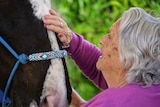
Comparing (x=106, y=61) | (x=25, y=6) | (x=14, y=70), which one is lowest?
(x=106, y=61)

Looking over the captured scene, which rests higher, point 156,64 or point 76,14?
point 76,14

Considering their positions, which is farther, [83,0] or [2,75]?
[83,0]

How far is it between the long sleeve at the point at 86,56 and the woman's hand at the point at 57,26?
10cm

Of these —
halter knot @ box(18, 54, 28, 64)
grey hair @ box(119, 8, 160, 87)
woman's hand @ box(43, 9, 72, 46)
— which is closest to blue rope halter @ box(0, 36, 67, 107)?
halter knot @ box(18, 54, 28, 64)

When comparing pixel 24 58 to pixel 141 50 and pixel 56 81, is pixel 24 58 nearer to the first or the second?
pixel 56 81

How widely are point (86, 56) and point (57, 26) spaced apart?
367 millimetres

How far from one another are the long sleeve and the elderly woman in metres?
0.29

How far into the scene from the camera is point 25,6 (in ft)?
6.74

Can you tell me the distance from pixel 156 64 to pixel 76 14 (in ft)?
9.72

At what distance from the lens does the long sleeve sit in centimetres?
234

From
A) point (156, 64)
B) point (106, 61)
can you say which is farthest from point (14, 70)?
point (156, 64)

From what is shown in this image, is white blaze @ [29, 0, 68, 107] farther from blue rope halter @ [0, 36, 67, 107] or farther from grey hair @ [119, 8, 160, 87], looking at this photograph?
grey hair @ [119, 8, 160, 87]

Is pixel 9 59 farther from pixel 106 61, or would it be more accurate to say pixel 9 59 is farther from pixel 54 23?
pixel 106 61

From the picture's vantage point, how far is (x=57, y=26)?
207 cm
